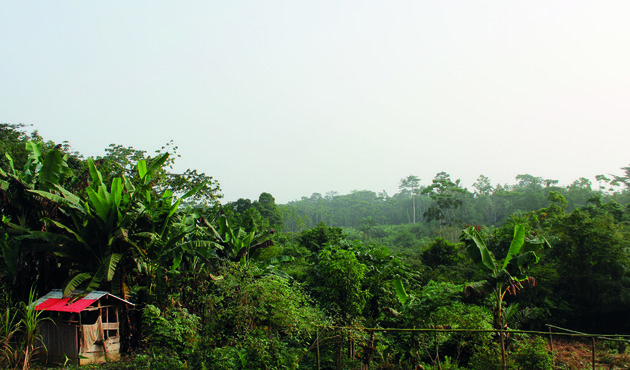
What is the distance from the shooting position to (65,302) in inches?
294

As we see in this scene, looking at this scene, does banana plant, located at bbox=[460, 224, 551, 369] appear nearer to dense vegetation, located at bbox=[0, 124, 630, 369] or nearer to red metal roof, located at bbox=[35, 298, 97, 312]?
dense vegetation, located at bbox=[0, 124, 630, 369]

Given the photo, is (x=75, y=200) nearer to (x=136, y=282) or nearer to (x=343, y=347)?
(x=136, y=282)

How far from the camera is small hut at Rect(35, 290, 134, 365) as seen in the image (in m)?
7.47

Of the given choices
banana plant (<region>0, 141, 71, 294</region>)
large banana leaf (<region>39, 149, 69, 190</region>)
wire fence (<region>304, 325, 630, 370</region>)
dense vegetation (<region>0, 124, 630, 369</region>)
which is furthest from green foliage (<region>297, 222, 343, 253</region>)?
large banana leaf (<region>39, 149, 69, 190</region>)

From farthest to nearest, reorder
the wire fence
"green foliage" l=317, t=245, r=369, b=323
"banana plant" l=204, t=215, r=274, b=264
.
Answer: "banana plant" l=204, t=215, r=274, b=264, "green foliage" l=317, t=245, r=369, b=323, the wire fence

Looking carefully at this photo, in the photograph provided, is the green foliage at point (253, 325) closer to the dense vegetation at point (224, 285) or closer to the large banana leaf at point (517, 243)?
the dense vegetation at point (224, 285)

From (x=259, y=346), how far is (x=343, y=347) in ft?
7.36

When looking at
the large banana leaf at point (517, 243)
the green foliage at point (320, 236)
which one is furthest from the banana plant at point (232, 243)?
the large banana leaf at point (517, 243)

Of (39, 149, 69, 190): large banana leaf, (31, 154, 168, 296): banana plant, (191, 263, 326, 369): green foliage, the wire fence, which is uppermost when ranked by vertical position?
(39, 149, 69, 190): large banana leaf

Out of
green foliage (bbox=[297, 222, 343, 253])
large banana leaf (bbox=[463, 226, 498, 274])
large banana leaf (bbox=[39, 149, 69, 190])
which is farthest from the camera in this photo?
green foliage (bbox=[297, 222, 343, 253])

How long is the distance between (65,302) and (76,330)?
0.59 metres

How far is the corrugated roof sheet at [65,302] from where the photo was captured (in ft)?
23.8

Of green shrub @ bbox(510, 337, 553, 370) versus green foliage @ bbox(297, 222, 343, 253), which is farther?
green foliage @ bbox(297, 222, 343, 253)

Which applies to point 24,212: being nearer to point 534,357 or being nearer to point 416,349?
point 416,349
